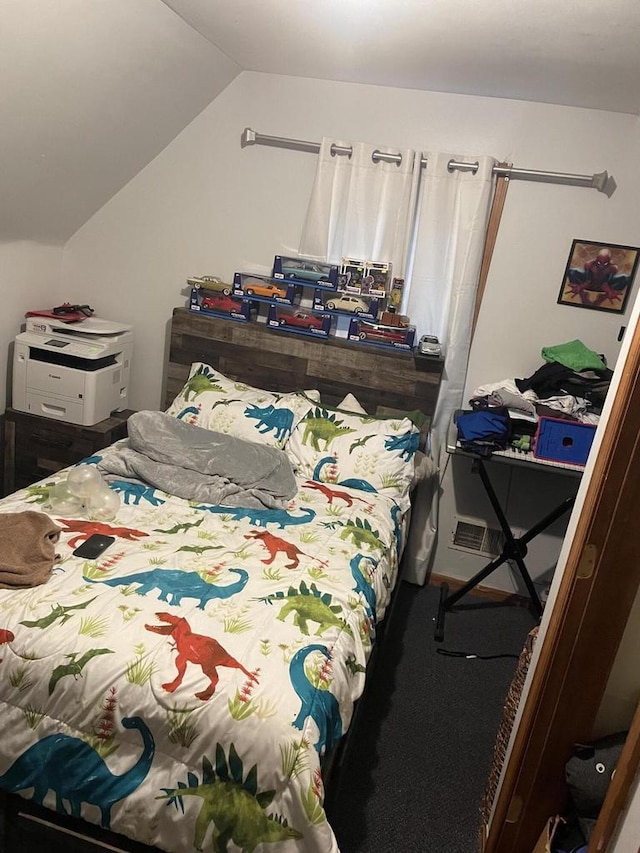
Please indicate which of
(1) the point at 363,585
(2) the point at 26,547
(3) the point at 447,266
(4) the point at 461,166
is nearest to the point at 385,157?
(4) the point at 461,166

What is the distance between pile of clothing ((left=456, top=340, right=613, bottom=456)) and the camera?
2.64m

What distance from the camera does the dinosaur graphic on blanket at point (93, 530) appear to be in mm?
1962

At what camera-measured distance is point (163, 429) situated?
2625 mm

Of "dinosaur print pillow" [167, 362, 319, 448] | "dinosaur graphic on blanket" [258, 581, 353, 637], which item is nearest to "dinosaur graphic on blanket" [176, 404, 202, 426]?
"dinosaur print pillow" [167, 362, 319, 448]

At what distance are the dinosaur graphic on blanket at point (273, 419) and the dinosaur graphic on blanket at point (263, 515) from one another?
0.50 metres

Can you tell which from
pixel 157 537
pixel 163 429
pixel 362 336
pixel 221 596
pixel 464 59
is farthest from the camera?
pixel 362 336

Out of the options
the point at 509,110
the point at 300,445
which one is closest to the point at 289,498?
the point at 300,445

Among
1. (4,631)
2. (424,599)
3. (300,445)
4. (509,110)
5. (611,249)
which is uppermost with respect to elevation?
(509,110)

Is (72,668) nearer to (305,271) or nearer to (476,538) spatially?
(305,271)

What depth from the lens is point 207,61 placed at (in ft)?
8.91

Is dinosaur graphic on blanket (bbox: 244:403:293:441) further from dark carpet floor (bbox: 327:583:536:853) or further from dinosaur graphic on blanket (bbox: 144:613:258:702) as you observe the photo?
dinosaur graphic on blanket (bbox: 144:613:258:702)

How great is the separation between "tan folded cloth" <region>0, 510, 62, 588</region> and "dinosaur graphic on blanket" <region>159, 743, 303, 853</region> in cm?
65

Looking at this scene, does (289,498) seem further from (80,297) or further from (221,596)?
(80,297)

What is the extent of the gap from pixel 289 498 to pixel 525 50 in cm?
177
